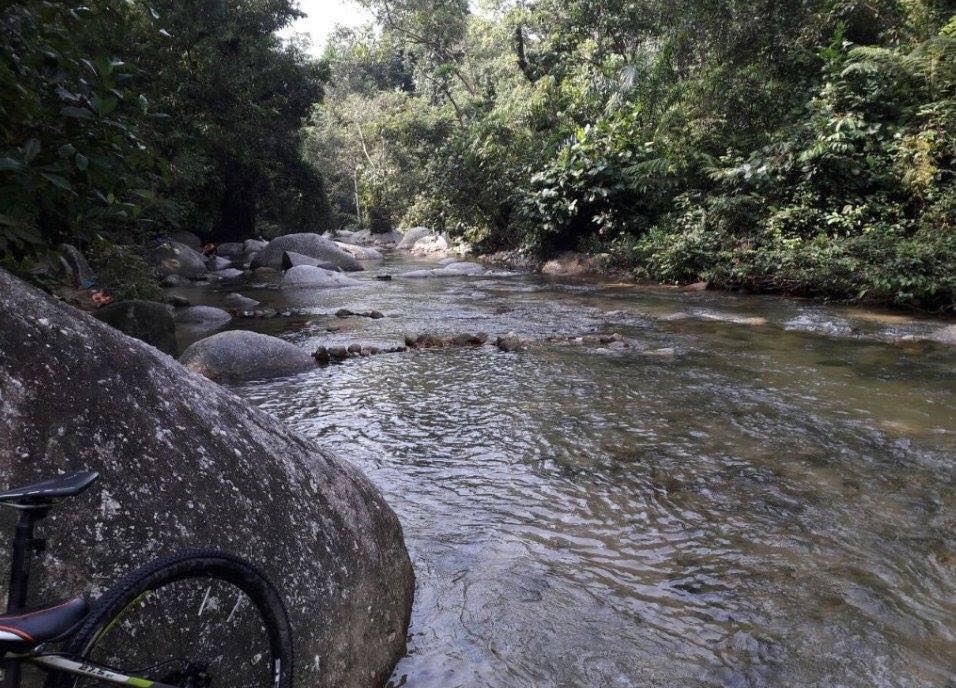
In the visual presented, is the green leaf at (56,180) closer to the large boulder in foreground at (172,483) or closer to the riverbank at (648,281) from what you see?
the large boulder in foreground at (172,483)

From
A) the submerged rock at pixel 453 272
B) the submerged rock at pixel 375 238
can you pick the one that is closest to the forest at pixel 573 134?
the submerged rock at pixel 453 272

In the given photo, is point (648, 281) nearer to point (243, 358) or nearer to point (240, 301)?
point (240, 301)

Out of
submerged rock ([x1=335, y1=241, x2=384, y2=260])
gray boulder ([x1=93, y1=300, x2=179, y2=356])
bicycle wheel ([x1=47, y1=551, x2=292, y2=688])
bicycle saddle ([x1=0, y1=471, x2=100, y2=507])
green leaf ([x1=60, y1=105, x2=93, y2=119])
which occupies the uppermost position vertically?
green leaf ([x1=60, y1=105, x2=93, y2=119])

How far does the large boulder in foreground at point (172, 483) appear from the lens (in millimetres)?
1840

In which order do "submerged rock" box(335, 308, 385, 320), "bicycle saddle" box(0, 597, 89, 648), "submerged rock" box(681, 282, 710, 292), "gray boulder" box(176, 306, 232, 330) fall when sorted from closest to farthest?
"bicycle saddle" box(0, 597, 89, 648), "gray boulder" box(176, 306, 232, 330), "submerged rock" box(335, 308, 385, 320), "submerged rock" box(681, 282, 710, 292)

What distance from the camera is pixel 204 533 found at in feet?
6.75

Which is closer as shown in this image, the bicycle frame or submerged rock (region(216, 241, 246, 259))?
the bicycle frame

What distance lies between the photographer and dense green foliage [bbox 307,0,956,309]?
1205 cm

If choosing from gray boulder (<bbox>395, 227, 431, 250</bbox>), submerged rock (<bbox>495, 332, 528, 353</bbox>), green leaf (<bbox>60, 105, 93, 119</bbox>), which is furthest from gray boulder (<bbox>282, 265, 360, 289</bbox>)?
gray boulder (<bbox>395, 227, 431, 250</bbox>)

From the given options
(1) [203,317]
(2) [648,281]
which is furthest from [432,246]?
(1) [203,317]

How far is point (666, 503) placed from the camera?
13.6ft

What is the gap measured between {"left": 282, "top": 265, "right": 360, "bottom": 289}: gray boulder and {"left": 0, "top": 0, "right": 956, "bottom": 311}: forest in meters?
2.72

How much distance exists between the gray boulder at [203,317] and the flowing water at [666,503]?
4211mm

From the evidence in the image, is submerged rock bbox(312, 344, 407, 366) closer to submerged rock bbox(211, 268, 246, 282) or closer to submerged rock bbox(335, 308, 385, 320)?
submerged rock bbox(335, 308, 385, 320)
